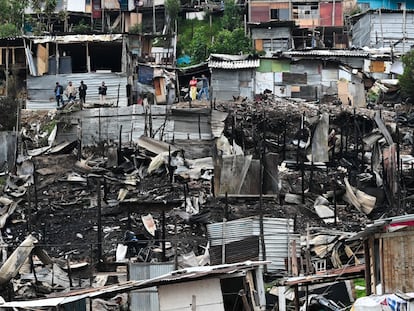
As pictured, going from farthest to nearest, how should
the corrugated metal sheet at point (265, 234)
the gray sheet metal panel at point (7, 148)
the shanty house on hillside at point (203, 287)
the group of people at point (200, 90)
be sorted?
1. the group of people at point (200, 90)
2. the gray sheet metal panel at point (7, 148)
3. the corrugated metal sheet at point (265, 234)
4. the shanty house on hillside at point (203, 287)

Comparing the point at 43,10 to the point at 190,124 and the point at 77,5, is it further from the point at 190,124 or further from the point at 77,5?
the point at 190,124

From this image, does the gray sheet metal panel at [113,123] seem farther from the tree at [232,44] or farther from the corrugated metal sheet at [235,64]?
the tree at [232,44]

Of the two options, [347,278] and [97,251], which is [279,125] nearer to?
[97,251]

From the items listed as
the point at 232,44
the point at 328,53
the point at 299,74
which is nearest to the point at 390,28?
the point at 328,53

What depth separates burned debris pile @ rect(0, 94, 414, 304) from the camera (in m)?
20.1

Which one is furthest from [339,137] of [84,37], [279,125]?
[84,37]

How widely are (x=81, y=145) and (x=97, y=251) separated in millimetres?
8463

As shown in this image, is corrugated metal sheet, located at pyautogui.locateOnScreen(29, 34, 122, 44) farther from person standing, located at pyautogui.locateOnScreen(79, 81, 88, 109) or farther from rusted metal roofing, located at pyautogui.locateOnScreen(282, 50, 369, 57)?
rusted metal roofing, located at pyautogui.locateOnScreen(282, 50, 369, 57)

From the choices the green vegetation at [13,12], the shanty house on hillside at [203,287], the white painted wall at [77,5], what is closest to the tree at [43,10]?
the green vegetation at [13,12]

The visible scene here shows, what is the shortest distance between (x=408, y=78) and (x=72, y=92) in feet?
40.9

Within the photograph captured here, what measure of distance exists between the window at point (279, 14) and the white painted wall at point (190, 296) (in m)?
33.7

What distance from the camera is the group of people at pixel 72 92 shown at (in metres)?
32.5

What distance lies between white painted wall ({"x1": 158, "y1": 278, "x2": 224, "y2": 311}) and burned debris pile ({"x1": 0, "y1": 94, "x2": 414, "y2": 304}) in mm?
3644

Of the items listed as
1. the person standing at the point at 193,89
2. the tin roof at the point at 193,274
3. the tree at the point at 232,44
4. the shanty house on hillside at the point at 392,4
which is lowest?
the tin roof at the point at 193,274
